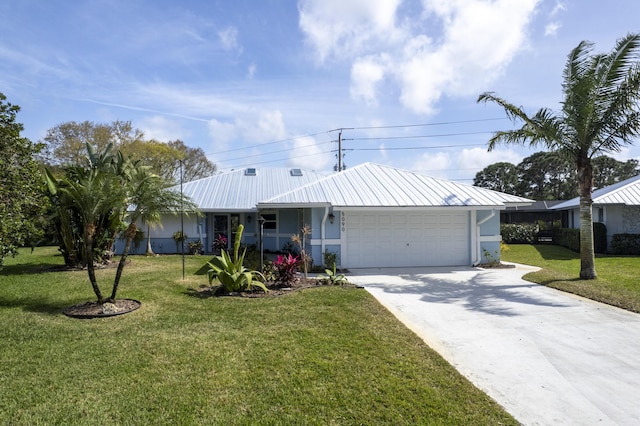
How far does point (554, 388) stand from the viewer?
4523 millimetres

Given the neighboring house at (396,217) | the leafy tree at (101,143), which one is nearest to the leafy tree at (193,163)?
the leafy tree at (101,143)

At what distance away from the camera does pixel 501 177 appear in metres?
47.8

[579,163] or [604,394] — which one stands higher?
[579,163]

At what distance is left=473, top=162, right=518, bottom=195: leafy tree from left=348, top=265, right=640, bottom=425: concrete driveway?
4132cm

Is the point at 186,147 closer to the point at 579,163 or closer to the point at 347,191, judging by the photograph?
the point at 347,191

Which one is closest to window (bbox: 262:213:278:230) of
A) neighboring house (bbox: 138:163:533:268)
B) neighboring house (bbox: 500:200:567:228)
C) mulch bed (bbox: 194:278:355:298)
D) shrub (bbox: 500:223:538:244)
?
neighboring house (bbox: 138:163:533:268)

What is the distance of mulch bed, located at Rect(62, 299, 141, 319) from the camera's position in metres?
7.33

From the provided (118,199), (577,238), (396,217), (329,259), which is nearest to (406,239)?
(396,217)

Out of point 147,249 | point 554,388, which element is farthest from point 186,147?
point 554,388

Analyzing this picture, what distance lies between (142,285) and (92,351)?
16.5ft

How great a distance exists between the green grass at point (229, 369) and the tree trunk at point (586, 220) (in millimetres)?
7417

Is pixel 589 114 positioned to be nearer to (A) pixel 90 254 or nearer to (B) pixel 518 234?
(A) pixel 90 254

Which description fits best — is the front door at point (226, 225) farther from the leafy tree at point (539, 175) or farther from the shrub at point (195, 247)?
the leafy tree at point (539, 175)

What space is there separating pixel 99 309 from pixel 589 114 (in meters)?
13.5
